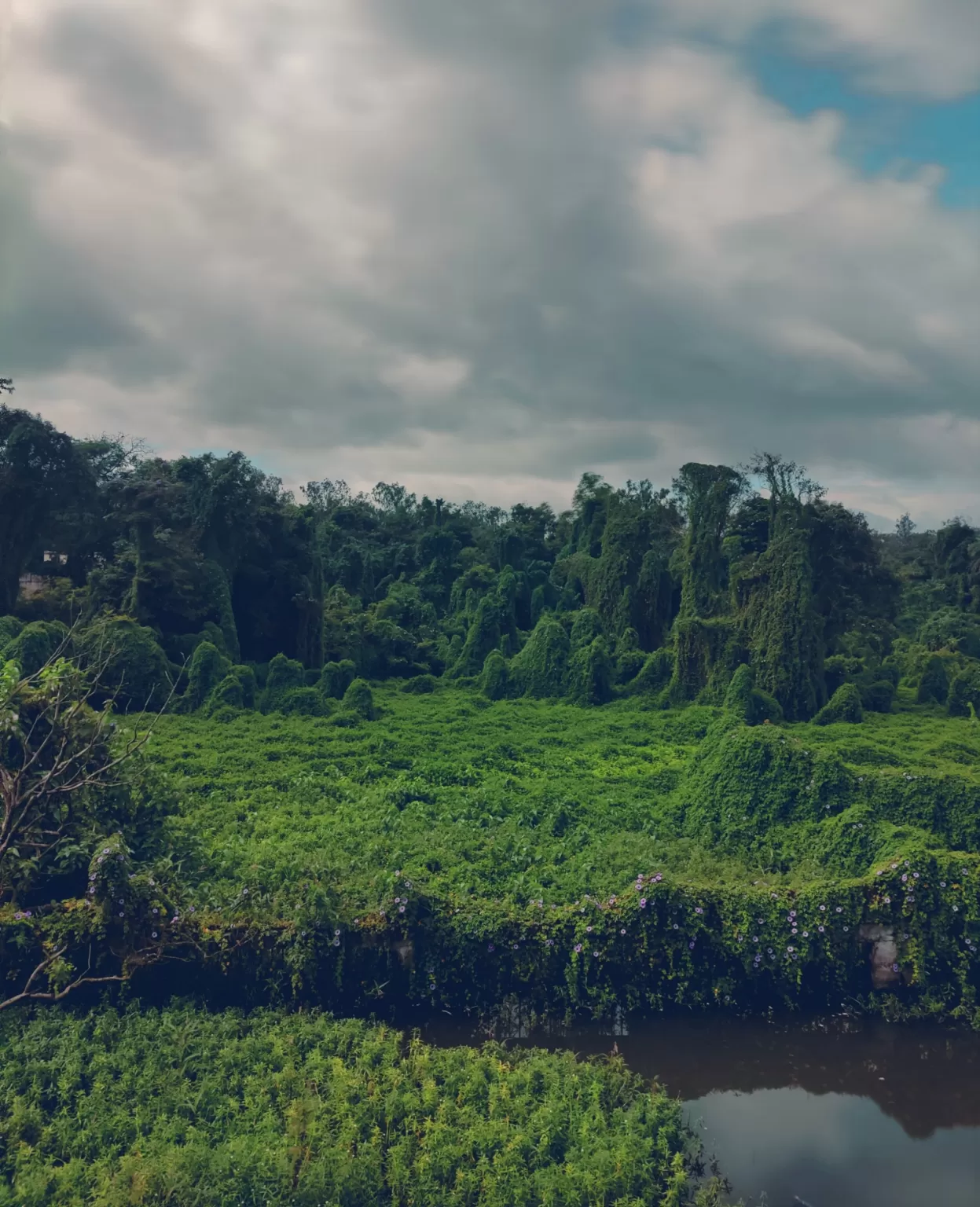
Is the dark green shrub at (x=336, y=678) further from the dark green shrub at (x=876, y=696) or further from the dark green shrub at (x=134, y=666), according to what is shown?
the dark green shrub at (x=876, y=696)

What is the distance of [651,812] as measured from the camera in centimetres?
1229

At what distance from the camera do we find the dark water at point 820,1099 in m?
6.12

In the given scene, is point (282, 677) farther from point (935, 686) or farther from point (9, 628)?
point (935, 686)

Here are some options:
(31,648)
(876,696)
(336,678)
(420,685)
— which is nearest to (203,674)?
(336,678)

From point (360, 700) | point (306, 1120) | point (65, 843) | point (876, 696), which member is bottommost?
point (306, 1120)

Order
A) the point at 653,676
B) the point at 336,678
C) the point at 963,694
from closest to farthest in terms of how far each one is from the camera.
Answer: the point at 336,678 < the point at 963,694 < the point at 653,676

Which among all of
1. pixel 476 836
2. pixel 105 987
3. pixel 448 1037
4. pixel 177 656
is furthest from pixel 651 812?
pixel 177 656

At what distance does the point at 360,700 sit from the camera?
61.1 ft

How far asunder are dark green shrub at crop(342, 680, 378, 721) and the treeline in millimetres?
42

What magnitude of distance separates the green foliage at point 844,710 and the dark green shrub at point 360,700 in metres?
10.4

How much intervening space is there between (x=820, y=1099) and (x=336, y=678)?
15.4m

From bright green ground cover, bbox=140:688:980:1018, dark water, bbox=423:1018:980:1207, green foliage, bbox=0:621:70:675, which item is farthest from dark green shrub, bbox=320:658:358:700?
dark water, bbox=423:1018:980:1207

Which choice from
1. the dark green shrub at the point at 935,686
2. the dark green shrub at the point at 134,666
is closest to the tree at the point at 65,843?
the dark green shrub at the point at 134,666

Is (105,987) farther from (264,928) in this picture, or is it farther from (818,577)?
(818,577)
